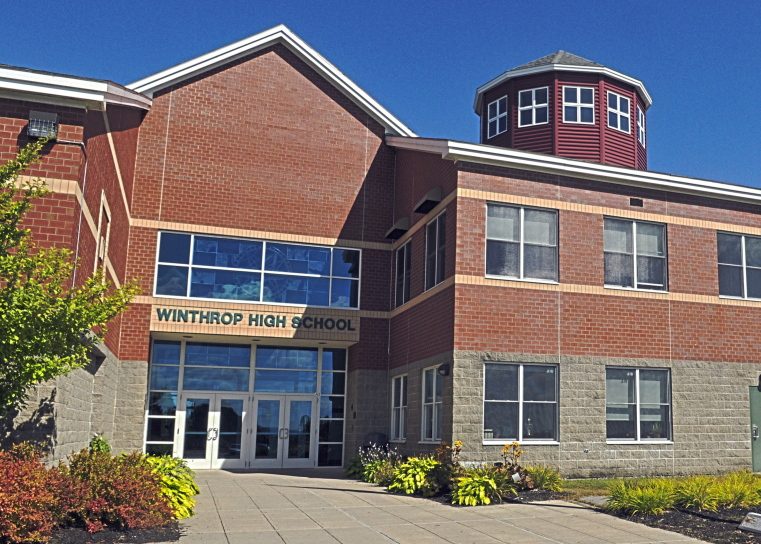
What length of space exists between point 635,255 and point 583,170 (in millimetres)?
2550

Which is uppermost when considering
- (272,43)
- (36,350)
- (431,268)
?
(272,43)

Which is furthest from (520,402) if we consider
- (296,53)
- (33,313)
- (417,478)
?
(296,53)

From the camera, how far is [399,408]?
2222 cm

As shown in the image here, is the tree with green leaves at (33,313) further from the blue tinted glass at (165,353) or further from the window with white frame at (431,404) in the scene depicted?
the blue tinted glass at (165,353)

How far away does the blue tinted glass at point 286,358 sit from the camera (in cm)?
2378

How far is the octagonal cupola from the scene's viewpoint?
84.2 feet

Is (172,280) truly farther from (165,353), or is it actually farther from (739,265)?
(739,265)

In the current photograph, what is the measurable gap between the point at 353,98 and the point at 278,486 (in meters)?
12.2

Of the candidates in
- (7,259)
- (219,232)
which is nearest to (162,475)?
(7,259)

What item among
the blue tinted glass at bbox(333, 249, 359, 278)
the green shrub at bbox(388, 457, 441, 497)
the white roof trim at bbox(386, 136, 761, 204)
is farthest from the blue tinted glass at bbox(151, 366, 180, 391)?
the white roof trim at bbox(386, 136, 761, 204)

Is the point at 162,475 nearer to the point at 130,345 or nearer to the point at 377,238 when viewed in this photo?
the point at 130,345

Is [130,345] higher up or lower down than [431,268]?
lower down

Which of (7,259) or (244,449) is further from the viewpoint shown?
(244,449)

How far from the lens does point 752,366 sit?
67.4ft
